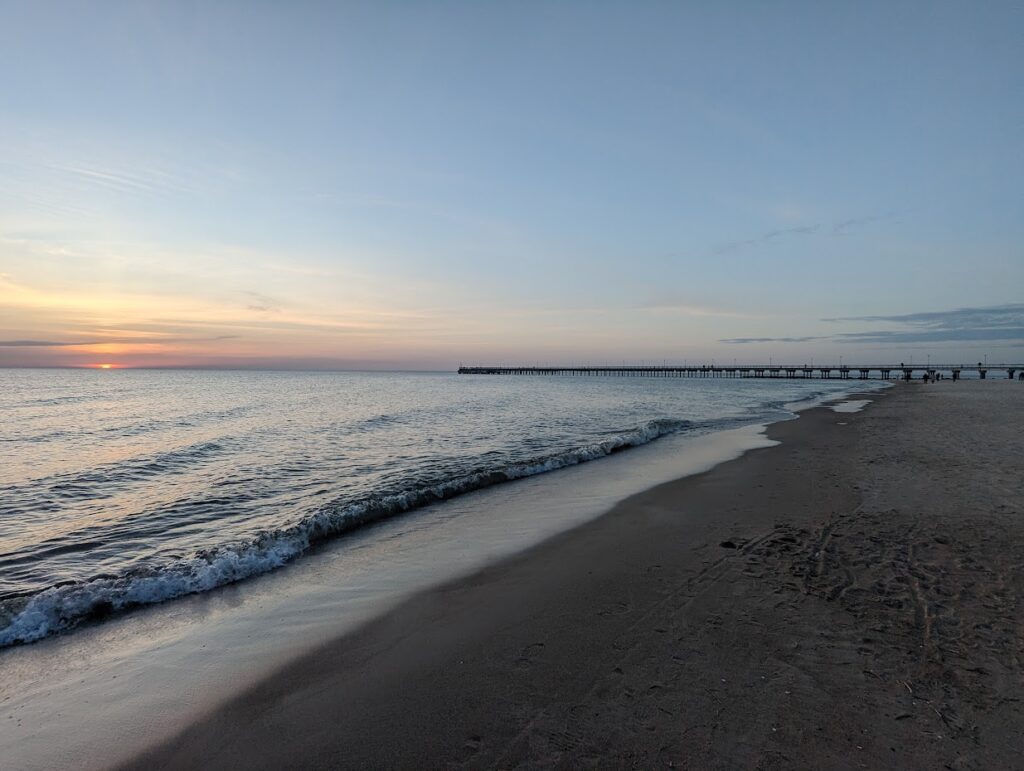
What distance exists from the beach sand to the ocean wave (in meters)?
2.96

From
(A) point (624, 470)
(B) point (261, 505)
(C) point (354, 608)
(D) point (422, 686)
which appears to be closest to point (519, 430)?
(A) point (624, 470)

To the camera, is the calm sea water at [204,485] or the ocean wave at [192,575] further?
the calm sea water at [204,485]

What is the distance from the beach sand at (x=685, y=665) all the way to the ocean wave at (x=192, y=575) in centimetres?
296

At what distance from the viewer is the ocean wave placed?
19.2ft

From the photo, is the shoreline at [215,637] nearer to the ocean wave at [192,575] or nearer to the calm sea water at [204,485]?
the ocean wave at [192,575]

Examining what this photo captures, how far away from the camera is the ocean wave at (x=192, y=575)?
585 cm

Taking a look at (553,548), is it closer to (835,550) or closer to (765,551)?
(765,551)

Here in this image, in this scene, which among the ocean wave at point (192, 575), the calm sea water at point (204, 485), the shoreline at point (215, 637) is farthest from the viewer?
the calm sea water at point (204, 485)

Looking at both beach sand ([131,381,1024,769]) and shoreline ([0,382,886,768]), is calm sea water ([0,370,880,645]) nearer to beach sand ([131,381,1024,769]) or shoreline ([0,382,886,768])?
shoreline ([0,382,886,768])

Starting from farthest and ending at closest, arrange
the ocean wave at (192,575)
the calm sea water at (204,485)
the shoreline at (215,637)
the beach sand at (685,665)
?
the calm sea water at (204,485) → the ocean wave at (192,575) → the shoreline at (215,637) → the beach sand at (685,665)

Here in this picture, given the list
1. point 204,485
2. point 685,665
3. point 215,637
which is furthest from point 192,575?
point 204,485

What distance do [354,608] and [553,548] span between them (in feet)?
10.2

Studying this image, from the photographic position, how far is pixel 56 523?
32.1 feet

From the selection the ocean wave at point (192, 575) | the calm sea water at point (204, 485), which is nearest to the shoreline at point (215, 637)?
the ocean wave at point (192, 575)
